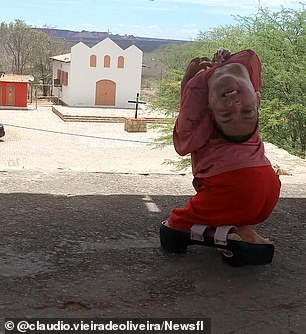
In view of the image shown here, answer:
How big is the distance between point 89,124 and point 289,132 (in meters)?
13.6

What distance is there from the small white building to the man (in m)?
27.0

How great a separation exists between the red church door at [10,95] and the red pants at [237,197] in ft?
86.7

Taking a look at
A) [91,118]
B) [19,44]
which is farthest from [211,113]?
[19,44]

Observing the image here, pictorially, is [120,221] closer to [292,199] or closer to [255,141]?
[255,141]

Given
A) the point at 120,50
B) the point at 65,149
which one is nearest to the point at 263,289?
the point at 65,149

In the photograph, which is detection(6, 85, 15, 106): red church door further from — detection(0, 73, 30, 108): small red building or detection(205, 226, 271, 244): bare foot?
detection(205, 226, 271, 244): bare foot

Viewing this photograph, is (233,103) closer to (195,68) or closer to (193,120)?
(193,120)

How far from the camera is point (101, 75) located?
2994 cm

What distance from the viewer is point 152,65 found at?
3444 cm

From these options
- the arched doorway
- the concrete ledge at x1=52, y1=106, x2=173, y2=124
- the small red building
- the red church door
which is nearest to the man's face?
the concrete ledge at x1=52, y1=106, x2=173, y2=124

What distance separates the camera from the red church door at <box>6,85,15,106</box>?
2764cm

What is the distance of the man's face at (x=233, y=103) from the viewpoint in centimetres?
239

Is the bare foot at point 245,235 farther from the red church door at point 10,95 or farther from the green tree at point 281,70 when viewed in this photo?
the red church door at point 10,95

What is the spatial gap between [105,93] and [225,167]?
28043 mm
